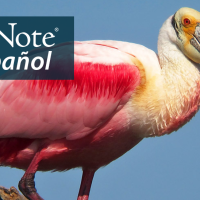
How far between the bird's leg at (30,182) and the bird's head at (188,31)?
2714 mm

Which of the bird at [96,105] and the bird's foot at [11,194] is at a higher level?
the bird at [96,105]

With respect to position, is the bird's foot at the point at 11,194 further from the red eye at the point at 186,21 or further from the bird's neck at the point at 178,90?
the red eye at the point at 186,21

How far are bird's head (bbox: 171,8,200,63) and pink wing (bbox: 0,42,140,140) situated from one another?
0.93m

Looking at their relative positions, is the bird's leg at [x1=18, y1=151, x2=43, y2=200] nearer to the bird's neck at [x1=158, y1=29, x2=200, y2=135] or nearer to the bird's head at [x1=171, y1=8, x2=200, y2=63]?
the bird's neck at [x1=158, y1=29, x2=200, y2=135]


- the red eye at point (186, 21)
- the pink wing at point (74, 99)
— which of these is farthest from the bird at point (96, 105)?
the red eye at point (186, 21)

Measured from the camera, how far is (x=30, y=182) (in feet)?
30.3

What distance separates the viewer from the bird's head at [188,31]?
375 inches

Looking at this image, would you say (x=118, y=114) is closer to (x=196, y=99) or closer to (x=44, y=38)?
(x=196, y=99)

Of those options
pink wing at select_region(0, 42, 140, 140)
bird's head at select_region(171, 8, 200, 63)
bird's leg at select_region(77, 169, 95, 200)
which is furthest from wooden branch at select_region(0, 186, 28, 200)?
bird's head at select_region(171, 8, 200, 63)

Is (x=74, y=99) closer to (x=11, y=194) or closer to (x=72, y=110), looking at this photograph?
(x=72, y=110)

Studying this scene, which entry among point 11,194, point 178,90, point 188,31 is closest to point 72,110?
point 11,194

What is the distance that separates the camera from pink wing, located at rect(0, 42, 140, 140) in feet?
29.8

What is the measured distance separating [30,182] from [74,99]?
1.38 metres

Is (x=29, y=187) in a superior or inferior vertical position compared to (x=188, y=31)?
inferior
